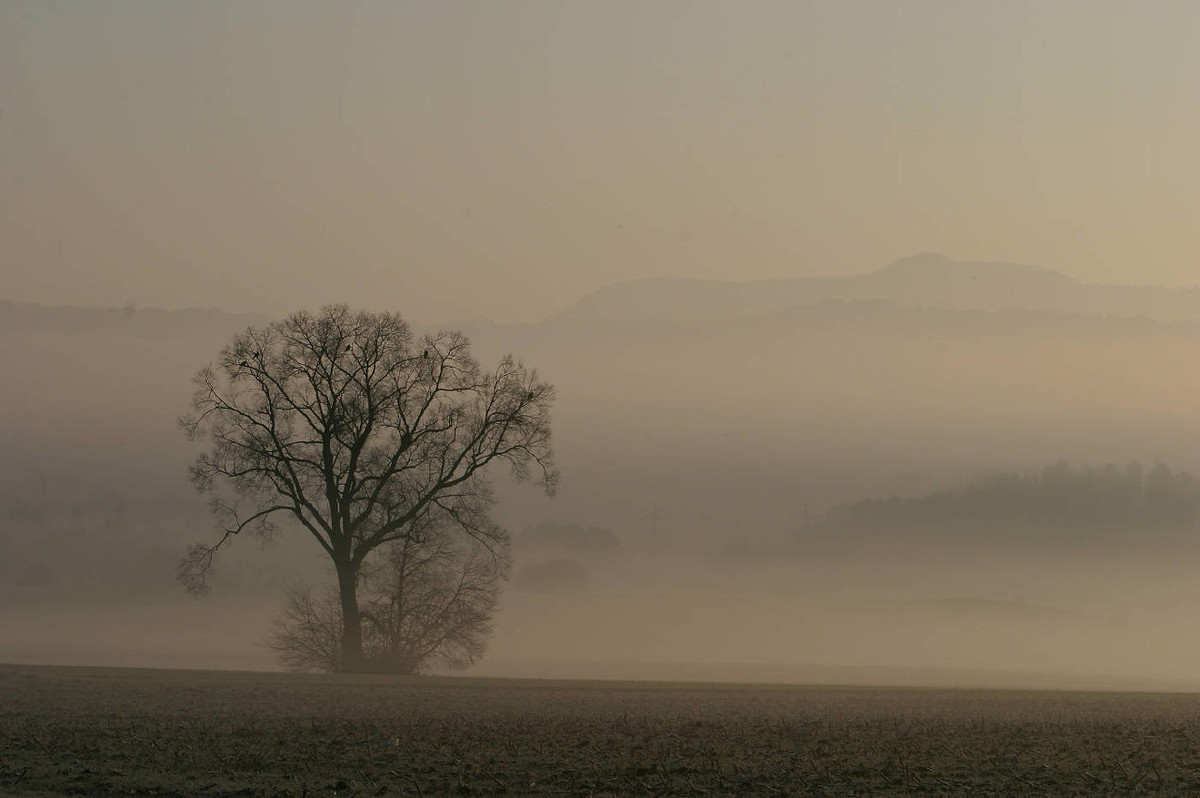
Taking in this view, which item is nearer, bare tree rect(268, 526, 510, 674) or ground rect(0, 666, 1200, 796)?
ground rect(0, 666, 1200, 796)

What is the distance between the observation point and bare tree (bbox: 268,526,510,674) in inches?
2221

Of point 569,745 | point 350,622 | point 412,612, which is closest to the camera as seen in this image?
point 569,745

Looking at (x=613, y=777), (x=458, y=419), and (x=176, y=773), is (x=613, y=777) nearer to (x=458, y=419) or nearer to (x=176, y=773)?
(x=176, y=773)

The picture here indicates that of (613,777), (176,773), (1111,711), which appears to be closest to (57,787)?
(176,773)

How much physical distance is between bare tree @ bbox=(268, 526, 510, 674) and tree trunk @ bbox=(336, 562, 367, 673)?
587 cm

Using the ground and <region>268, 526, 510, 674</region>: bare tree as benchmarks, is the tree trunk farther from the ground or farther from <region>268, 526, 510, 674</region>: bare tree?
the ground

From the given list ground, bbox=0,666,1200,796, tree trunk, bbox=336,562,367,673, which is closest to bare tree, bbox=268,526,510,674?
tree trunk, bbox=336,562,367,673

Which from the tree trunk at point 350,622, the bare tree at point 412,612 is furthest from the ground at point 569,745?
the bare tree at point 412,612

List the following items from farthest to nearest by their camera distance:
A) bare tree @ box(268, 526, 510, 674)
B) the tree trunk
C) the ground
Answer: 1. bare tree @ box(268, 526, 510, 674)
2. the tree trunk
3. the ground

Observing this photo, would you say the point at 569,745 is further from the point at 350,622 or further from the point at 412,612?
the point at 412,612

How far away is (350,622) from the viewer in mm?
48812

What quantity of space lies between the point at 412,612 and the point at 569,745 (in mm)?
36639

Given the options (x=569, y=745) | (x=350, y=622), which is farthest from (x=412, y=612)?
(x=569, y=745)

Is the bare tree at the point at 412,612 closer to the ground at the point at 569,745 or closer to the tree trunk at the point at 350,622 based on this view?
the tree trunk at the point at 350,622
